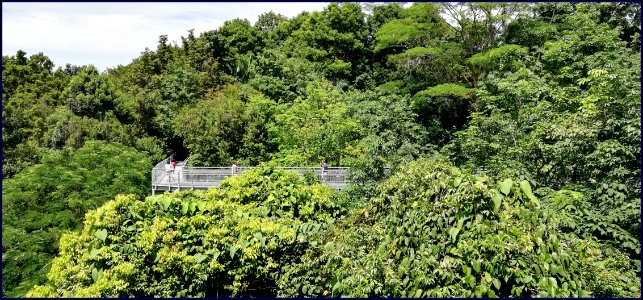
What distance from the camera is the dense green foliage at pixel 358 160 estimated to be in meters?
3.80

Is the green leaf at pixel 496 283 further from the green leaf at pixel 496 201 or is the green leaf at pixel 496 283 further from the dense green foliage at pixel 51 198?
the dense green foliage at pixel 51 198

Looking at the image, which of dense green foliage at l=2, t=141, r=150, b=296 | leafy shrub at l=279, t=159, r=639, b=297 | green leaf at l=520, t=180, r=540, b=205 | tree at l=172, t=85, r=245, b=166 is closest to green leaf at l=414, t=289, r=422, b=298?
leafy shrub at l=279, t=159, r=639, b=297

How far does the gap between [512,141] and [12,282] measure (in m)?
10.4

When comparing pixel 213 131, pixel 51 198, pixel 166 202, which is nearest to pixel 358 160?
pixel 166 202

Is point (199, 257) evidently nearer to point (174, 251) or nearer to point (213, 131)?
point (174, 251)

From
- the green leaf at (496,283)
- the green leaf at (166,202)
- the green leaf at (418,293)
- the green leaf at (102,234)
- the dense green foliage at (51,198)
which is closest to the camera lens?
the green leaf at (496,283)

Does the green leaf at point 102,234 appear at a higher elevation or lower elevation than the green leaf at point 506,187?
lower

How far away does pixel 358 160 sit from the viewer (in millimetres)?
8250

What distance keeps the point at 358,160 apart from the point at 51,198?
313 inches

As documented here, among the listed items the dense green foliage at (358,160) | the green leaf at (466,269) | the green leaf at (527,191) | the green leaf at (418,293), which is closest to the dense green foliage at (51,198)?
the dense green foliage at (358,160)

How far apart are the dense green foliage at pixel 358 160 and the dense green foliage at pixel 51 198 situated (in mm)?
54

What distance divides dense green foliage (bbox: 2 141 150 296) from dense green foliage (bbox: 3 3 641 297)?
5cm

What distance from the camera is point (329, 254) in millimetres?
4242

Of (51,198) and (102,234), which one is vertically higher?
(102,234)
